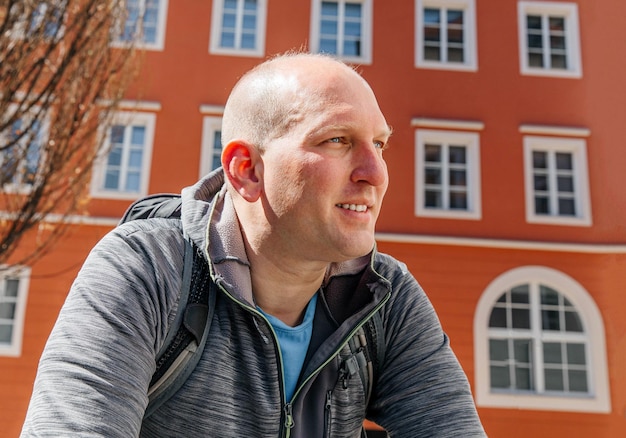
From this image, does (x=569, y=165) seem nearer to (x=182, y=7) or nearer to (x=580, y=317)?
(x=580, y=317)

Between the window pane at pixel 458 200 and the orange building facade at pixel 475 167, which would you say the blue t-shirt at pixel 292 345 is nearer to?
the orange building facade at pixel 475 167

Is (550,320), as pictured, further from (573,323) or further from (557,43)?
(557,43)

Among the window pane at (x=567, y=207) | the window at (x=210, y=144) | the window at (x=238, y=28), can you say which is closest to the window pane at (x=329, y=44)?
the window at (x=238, y=28)

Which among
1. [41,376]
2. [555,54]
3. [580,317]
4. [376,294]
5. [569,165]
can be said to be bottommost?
[41,376]

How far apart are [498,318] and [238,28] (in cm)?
626

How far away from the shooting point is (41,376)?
0.90 meters

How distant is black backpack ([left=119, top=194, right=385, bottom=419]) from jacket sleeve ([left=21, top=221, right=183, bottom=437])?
0.07 feet

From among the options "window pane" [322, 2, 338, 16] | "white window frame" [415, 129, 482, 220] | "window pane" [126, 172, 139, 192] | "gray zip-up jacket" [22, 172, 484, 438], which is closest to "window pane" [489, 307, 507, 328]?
"white window frame" [415, 129, 482, 220]

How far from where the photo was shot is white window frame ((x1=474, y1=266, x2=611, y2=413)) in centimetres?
948

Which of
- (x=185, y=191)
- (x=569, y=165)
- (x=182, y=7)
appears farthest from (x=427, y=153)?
(x=185, y=191)

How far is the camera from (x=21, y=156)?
6.58m

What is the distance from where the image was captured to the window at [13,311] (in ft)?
30.9

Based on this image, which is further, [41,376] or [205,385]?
[205,385]

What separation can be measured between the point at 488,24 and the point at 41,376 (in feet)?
36.2
